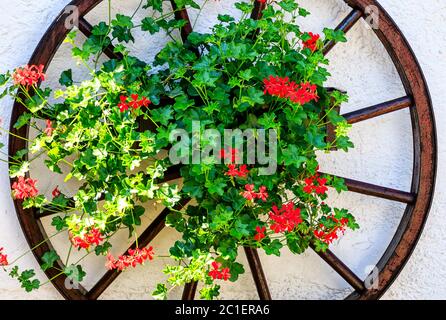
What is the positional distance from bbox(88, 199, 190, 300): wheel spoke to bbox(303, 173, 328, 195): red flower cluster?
1.13 feet

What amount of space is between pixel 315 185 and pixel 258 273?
363mm

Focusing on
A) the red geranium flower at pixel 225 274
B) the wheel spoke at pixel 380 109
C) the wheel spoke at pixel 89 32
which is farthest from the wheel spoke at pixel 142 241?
the wheel spoke at pixel 380 109

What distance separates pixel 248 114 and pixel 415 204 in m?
0.56

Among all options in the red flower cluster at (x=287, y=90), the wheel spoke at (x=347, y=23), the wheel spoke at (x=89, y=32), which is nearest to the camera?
the red flower cluster at (x=287, y=90)

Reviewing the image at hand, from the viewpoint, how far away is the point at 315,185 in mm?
1459

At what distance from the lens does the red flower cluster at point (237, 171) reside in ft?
4.37

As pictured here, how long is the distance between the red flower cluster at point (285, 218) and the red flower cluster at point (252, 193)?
0.04 meters

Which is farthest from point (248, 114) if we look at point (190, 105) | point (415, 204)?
point (415, 204)

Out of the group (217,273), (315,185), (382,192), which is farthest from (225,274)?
(382,192)

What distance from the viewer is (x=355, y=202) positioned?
1.80 metres

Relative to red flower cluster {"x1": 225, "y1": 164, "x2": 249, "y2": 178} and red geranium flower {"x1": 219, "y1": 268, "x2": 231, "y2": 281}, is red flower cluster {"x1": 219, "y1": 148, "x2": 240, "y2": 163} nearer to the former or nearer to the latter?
red flower cluster {"x1": 225, "y1": 164, "x2": 249, "y2": 178}

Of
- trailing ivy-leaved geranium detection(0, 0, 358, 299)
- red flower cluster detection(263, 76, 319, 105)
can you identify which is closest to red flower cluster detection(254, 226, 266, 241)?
trailing ivy-leaved geranium detection(0, 0, 358, 299)

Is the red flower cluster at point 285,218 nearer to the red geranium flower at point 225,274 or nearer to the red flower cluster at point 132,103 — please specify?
the red geranium flower at point 225,274

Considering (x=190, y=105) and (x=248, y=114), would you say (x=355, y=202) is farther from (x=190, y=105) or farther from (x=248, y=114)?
(x=190, y=105)
